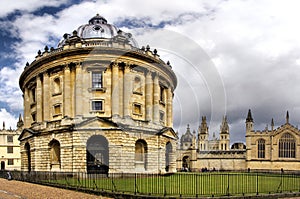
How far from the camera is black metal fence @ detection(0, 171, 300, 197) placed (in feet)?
57.0

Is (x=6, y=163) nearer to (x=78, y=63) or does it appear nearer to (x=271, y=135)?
(x=78, y=63)

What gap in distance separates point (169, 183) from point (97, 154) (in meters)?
13.7

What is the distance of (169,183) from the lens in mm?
22734

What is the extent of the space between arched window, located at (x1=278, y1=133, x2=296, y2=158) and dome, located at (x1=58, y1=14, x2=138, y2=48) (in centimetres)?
4556

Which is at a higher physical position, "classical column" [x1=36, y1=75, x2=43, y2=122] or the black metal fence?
"classical column" [x1=36, y1=75, x2=43, y2=122]

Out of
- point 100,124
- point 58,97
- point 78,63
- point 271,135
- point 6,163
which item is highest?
point 78,63

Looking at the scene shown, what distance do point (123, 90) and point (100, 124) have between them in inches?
183

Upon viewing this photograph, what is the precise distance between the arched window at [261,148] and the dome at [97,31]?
4307 centimetres

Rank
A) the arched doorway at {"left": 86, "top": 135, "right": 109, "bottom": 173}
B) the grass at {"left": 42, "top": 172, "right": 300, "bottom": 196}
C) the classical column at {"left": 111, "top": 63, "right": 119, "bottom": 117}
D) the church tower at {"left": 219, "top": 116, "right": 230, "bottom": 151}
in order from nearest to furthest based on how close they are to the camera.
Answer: the grass at {"left": 42, "top": 172, "right": 300, "bottom": 196}, the arched doorway at {"left": 86, "top": 135, "right": 109, "bottom": 173}, the classical column at {"left": 111, "top": 63, "right": 119, "bottom": 117}, the church tower at {"left": 219, "top": 116, "right": 230, "bottom": 151}

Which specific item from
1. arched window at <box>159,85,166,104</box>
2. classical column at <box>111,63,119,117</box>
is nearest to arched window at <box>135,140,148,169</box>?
classical column at <box>111,63,119,117</box>

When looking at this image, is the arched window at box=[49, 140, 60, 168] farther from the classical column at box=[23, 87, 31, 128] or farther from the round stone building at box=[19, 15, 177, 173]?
the classical column at box=[23, 87, 31, 128]

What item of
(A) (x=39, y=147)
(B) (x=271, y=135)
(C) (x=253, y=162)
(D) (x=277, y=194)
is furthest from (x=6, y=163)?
(D) (x=277, y=194)

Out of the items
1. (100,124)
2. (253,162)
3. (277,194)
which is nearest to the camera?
(277,194)

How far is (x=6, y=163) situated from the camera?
72.7 meters
